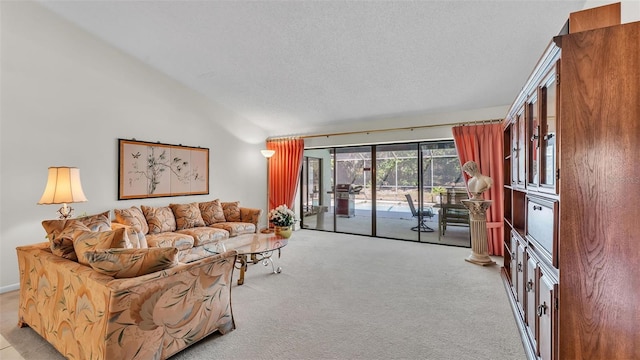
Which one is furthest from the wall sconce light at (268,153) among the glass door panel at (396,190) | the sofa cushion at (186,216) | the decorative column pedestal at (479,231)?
the decorative column pedestal at (479,231)

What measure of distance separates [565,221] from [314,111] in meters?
4.35

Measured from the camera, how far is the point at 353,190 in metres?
6.00

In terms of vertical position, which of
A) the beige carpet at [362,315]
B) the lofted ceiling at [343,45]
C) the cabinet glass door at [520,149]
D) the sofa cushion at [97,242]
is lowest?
the beige carpet at [362,315]

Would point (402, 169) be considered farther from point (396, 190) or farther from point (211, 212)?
point (211, 212)

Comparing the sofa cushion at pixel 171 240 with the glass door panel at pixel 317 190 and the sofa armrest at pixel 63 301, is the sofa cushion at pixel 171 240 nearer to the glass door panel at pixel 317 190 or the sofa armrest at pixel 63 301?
the sofa armrest at pixel 63 301

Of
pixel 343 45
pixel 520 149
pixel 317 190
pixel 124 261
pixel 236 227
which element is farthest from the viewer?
pixel 317 190

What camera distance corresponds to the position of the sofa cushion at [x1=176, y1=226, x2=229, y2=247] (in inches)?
159

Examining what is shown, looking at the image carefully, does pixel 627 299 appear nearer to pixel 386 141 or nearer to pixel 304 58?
pixel 304 58

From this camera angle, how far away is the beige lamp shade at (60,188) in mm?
2826

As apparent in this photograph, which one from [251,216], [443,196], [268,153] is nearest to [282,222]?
[251,216]

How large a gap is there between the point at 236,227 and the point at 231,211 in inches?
22.6

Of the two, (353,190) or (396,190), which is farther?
(353,190)

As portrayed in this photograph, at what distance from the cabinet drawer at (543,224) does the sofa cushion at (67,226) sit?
298 cm

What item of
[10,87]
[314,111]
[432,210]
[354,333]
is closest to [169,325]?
[354,333]
